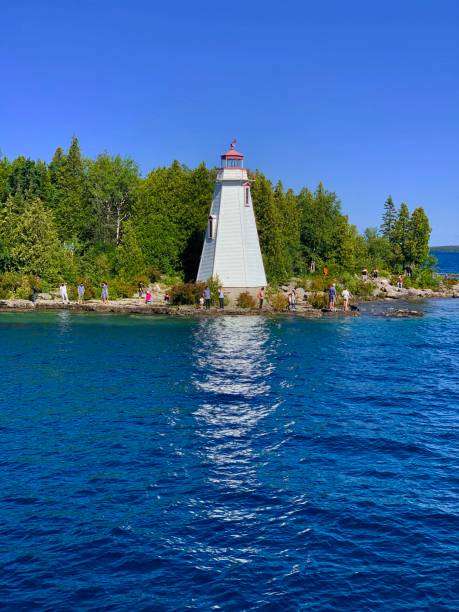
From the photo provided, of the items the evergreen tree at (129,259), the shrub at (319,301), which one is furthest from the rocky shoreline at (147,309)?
the evergreen tree at (129,259)

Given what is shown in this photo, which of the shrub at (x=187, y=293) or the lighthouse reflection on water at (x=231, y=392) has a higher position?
the shrub at (x=187, y=293)

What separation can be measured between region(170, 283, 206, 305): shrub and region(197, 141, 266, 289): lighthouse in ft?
6.38

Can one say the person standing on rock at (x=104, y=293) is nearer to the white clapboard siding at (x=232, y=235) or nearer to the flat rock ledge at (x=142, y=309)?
the flat rock ledge at (x=142, y=309)

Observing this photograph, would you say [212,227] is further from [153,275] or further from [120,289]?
[153,275]

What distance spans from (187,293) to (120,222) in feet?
78.7

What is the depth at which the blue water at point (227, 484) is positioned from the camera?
13.5 m

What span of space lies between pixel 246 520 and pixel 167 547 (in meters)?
2.42

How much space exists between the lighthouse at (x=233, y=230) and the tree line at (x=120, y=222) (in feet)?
15.9

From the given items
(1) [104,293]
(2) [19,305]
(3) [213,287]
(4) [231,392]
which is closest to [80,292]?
(1) [104,293]

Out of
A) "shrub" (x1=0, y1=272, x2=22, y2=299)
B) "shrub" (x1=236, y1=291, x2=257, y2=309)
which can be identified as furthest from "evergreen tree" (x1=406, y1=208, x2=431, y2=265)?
"shrub" (x1=0, y1=272, x2=22, y2=299)

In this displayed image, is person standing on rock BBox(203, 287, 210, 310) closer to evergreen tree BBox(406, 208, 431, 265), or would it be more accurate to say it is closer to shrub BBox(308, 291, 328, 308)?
shrub BBox(308, 291, 328, 308)

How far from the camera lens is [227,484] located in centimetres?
1855

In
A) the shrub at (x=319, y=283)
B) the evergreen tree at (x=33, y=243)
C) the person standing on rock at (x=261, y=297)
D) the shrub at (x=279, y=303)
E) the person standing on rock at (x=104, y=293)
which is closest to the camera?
the person standing on rock at (x=261, y=297)

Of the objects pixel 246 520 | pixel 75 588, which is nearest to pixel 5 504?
pixel 75 588
